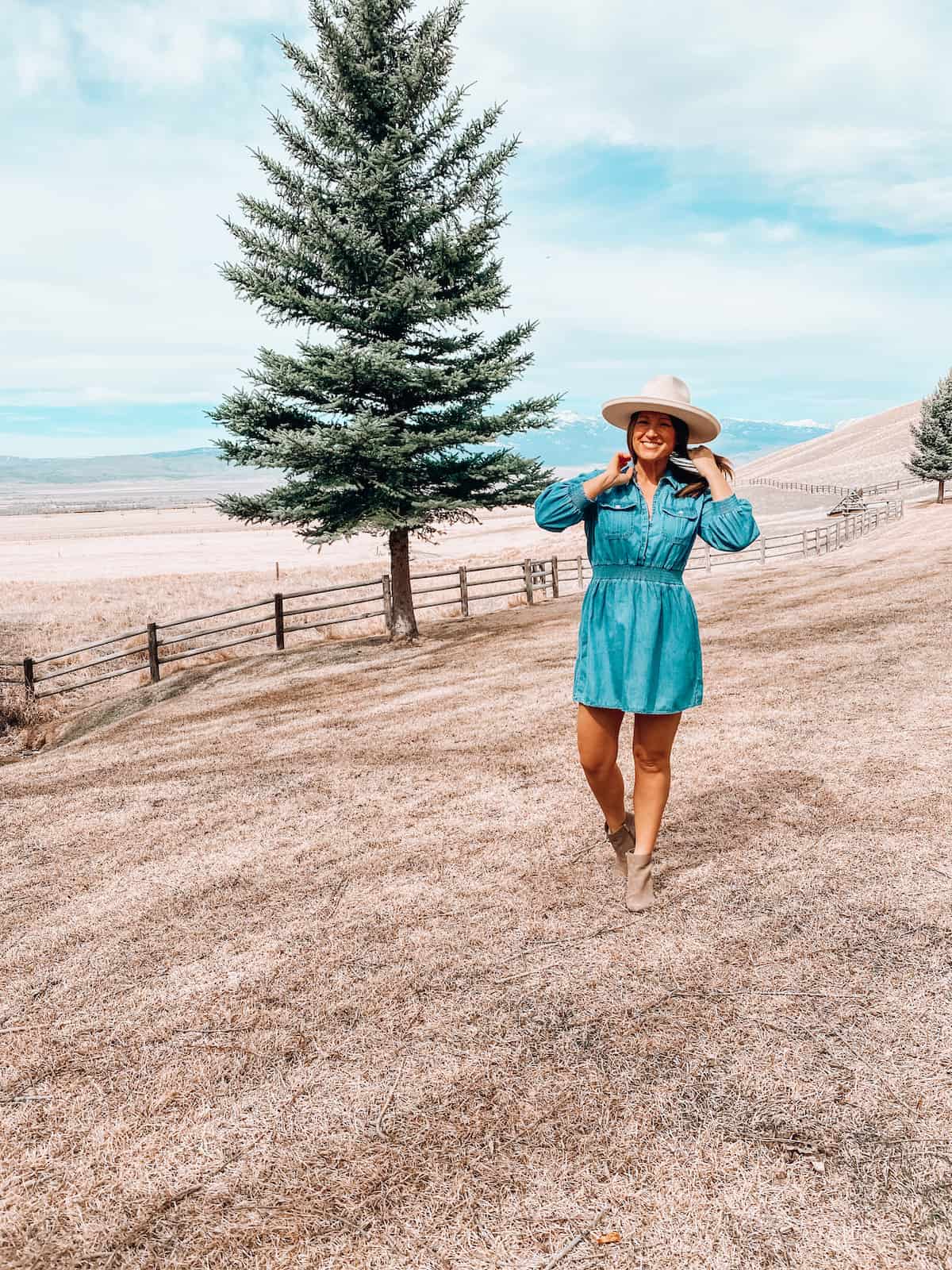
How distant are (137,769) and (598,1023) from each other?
585 cm

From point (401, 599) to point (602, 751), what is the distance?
11643 mm

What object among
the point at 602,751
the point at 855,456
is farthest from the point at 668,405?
the point at 855,456

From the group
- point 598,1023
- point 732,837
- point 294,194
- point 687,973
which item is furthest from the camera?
point 294,194

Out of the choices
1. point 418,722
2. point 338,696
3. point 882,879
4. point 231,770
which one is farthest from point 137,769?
point 882,879

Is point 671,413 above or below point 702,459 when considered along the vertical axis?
above

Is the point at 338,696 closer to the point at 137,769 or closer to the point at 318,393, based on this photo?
the point at 137,769

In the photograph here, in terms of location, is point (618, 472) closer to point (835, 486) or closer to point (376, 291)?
point (376, 291)

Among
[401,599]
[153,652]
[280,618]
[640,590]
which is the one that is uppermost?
[640,590]

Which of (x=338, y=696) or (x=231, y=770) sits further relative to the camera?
(x=338, y=696)

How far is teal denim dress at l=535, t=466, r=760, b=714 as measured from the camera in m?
3.86

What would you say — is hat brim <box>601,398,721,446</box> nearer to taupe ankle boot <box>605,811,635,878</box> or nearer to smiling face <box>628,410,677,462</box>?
smiling face <box>628,410,677,462</box>

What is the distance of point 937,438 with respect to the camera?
4912 cm

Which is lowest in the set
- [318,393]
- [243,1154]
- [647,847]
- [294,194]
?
[243,1154]

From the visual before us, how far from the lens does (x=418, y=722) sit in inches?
350
